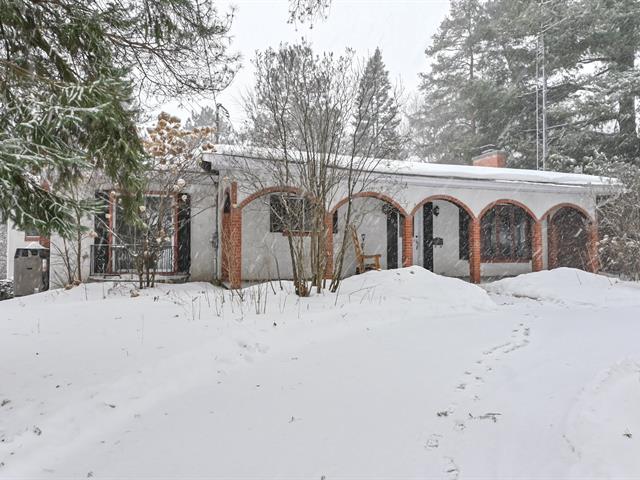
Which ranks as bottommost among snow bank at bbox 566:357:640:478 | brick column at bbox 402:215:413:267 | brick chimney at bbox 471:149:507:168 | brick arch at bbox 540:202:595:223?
snow bank at bbox 566:357:640:478

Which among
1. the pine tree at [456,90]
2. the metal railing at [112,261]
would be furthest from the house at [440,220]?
the pine tree at [456,90]

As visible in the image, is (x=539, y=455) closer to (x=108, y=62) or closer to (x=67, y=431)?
(x=67, y=431)

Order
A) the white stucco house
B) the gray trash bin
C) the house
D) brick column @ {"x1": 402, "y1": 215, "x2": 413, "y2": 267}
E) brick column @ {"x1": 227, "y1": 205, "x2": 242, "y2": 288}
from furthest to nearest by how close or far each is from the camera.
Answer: brick column @ {"x1": 402, "y1": 215, "x2": 413, "y2": 267} → the house → the white stucco house → the gray trash bin → brick column @ {"x1": 227, "y1": 205, "x2": 242, "y2": 288}

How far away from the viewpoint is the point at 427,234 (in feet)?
45.7

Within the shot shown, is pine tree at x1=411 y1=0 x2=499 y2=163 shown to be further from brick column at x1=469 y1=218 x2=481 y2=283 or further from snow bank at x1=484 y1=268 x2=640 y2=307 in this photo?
snow bank at x1=484 y1=268 x2=640 y2=307

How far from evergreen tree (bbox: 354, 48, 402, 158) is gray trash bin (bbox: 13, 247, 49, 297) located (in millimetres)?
8058

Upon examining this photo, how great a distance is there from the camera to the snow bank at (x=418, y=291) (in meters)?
7.46

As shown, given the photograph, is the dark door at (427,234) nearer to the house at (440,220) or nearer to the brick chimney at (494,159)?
the house at (440,220)

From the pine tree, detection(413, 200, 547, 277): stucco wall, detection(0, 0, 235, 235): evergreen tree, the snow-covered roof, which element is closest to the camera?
detection(0, 0, 235, 235): evergreen tree

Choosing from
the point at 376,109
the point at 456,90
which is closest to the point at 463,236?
the point at 376,109

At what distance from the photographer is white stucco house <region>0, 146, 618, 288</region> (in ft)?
33.2

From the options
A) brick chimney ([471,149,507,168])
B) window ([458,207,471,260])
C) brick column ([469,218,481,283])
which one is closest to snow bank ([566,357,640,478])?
brick column ([469,218,481,283])

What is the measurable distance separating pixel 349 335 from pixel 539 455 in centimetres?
299

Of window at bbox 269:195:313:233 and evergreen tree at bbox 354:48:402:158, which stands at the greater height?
evergreen tree at bbox 354:48:402:158
